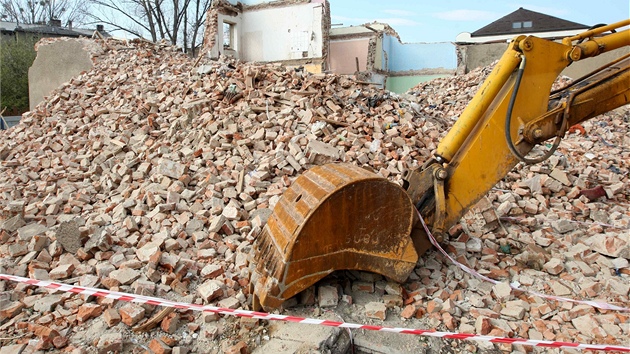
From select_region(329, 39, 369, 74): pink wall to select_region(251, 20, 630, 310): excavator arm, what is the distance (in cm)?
1783

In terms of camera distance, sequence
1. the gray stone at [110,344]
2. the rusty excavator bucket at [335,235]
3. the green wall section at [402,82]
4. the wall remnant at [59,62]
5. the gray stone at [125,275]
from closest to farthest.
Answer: the gray stone at [110,344] < the rusty excavator bucket at [335,235] < the gray stone at [125,275] < the wall remnant at [59,62] < the green wall section at [402,82]

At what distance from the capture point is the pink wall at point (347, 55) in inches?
817

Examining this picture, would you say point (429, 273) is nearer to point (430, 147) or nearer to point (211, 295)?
point (211, 295)

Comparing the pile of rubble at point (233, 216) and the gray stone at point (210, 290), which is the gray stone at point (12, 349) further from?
the gray stone at point (210, 290)

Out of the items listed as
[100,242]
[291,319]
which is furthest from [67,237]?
[291,319]

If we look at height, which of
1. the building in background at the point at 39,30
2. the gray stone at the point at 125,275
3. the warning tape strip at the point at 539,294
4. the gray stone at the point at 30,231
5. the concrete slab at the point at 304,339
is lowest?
the concrete slab at the point at 304,339

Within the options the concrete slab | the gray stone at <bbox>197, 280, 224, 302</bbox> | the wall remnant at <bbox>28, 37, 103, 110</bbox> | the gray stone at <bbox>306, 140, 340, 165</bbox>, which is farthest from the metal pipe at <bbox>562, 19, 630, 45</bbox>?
the wall remnant at <bbox>28, 37, 103, 110</bbox>

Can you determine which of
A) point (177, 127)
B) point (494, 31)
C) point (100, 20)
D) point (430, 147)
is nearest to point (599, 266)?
point (430, 147)

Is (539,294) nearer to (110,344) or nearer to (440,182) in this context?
(440,182)

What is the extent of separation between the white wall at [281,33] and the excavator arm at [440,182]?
51.9 feet

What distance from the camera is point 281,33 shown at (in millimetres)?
19109

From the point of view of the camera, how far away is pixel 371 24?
78.1 feet

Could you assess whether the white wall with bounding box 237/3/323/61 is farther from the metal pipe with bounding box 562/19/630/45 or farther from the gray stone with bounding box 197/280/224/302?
the gray stone with bounding box 197/280/224/302

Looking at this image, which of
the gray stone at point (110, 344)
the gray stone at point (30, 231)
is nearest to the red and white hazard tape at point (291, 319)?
the gray stone at point (110, 344)
